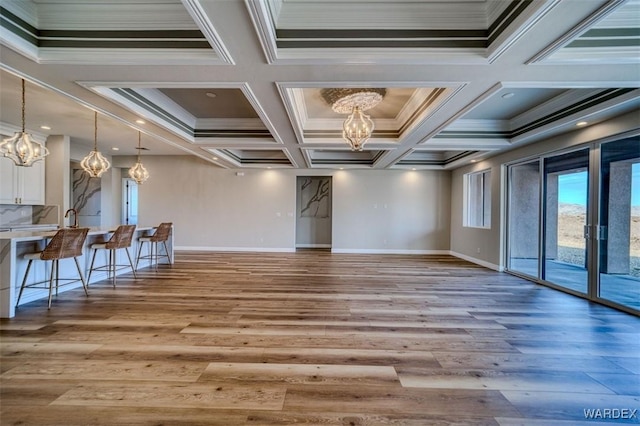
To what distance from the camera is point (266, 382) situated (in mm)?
2016

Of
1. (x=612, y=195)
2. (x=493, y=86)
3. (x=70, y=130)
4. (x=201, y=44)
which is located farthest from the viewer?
(x=70, y=130)

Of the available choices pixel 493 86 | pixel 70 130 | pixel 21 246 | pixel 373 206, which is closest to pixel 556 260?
pixel 493 86

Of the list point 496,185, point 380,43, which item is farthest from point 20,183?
point 496,185

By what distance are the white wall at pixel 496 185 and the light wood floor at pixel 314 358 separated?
2.37m

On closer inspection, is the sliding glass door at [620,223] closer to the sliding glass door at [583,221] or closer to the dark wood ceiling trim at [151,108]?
the sliding glass door at [583,221]

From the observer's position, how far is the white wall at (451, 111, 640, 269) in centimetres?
384

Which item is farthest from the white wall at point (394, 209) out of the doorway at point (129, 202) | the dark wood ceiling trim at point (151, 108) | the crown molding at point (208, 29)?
the doorway at point (129, 202)

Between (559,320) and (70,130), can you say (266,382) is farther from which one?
(70,130)

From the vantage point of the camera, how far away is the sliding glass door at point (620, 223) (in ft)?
12.0

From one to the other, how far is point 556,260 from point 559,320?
2487 millimetres

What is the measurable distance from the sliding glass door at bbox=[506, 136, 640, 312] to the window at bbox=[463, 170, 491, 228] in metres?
0.95

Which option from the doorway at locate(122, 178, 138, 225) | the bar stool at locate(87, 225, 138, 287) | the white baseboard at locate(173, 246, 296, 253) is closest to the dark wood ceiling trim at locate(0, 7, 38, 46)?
the bar stool at locate(87, 225, 138, 287)

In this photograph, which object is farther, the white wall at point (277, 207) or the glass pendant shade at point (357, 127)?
the white wall at point (277, 207)

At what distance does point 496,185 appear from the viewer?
630 cm
